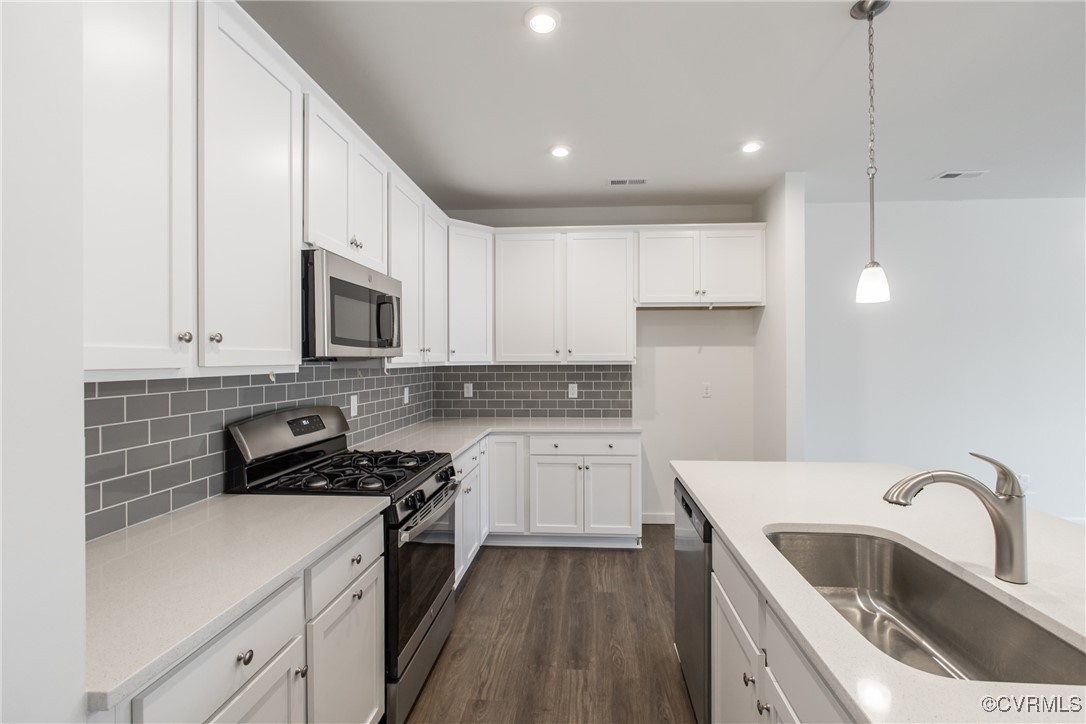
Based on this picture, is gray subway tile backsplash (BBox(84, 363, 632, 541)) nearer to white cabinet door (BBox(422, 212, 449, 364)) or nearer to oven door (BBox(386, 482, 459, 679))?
white cabinet door (BBox(422, 212, 449, 364))

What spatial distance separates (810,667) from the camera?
2.83 feet

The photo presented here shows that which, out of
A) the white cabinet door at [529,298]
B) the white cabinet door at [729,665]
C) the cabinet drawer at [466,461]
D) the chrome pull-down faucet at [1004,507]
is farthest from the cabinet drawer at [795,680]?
the white cabinet door at [529,298]

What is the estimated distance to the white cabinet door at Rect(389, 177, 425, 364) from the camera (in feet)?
8.02

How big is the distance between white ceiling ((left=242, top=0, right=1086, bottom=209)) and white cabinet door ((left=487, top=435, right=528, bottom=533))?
194 cm

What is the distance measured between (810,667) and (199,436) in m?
1.85

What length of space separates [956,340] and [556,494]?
11.7ft

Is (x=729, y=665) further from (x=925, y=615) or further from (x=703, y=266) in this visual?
(x=703, y=266)

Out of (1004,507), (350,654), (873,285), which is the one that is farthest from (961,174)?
(350,654)

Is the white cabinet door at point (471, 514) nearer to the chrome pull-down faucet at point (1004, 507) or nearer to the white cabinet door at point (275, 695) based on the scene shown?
the white cabinet door at point (275, 695)

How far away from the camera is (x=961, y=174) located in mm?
3293

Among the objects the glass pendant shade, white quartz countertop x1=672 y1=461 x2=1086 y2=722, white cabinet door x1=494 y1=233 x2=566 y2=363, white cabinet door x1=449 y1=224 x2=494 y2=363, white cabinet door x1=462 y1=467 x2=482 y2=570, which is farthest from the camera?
white cabinet door x1=494 y1=233 x2=566 y2=363

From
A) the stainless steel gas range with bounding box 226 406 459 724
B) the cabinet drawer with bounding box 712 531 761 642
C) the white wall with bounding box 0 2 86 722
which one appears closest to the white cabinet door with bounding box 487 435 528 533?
the stainless steel gas range with bounding box 226 406 459 724

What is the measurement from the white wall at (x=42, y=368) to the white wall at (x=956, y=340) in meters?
4.40

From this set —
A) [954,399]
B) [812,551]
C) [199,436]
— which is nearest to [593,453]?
[812,551]
